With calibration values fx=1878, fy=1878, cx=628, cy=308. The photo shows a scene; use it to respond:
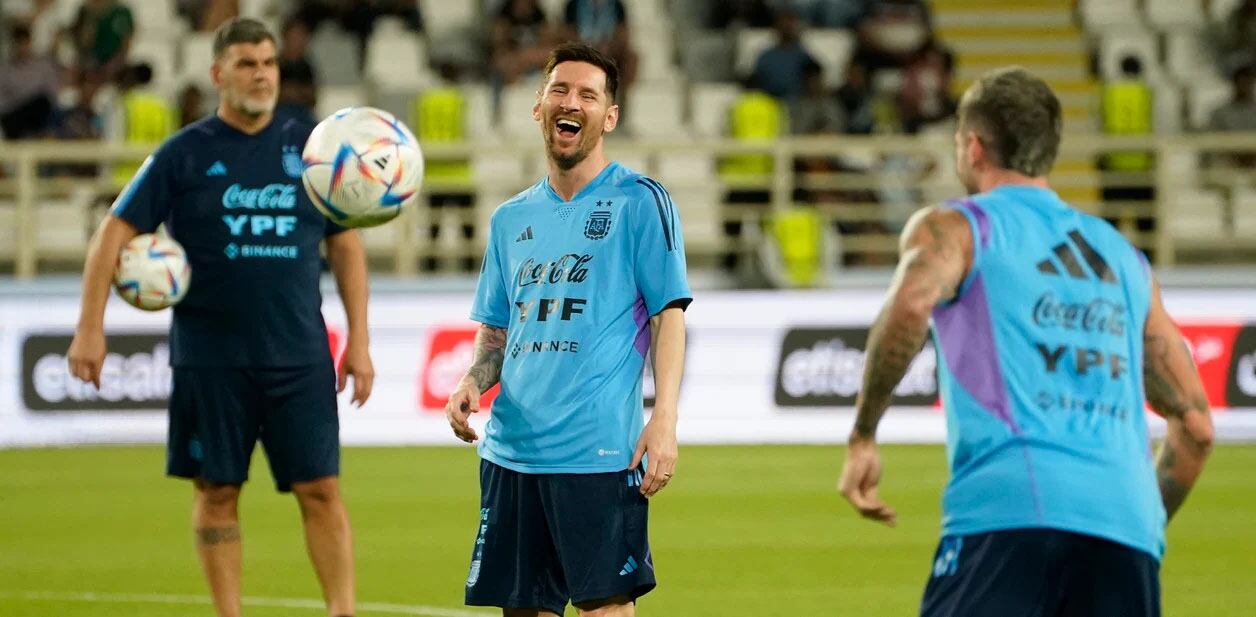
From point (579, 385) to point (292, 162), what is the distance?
211 centimetres

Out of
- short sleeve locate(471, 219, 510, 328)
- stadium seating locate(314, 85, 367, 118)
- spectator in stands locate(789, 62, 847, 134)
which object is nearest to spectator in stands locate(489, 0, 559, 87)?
stadium seating locate(314, 85, 367, 118)

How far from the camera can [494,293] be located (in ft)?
19.3

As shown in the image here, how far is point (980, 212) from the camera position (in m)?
4.46

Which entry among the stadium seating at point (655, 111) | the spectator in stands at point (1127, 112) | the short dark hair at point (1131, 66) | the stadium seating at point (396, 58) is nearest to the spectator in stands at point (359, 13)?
the stadium seating at point (396, 58)

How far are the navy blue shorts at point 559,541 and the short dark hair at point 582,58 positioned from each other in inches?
46.9

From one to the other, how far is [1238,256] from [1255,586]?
11.4m

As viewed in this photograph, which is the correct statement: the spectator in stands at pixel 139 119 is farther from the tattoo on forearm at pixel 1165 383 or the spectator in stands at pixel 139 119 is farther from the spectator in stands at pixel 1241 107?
the tattoo on forearm at pixel 1165 383

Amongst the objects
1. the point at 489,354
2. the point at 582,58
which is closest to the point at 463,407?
the point at 489,354

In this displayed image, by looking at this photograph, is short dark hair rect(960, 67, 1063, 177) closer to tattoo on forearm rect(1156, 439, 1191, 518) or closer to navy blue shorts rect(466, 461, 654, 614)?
tattoo on forearm rect(1156, 439, 1191, 518)

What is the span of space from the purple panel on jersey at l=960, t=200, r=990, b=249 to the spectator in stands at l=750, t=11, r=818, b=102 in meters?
15.5

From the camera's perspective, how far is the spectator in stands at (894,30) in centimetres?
2077

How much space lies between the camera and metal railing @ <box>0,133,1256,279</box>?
58.9ft

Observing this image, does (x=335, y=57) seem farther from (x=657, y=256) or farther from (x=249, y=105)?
(x=657, y=256)

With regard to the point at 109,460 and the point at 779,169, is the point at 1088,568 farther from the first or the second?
the point at 779,169
